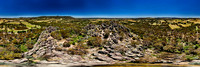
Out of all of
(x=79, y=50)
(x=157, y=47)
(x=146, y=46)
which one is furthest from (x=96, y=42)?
(x=157, y=47)

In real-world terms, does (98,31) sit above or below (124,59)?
above

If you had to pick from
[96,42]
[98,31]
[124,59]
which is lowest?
[124,59]

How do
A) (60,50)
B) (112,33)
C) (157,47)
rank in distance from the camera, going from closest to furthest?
(60,50) < (157,47) < (112,33)

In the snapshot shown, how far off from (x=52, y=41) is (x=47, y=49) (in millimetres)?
1886

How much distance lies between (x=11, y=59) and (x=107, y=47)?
8806 mm

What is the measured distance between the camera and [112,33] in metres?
17.1

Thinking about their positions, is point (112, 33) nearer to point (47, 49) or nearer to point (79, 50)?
point (79, 50)

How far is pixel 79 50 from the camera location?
1212cm

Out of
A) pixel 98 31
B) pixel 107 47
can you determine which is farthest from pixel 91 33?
pixel 107 47

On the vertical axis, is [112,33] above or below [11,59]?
above

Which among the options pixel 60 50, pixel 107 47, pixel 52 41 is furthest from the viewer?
pixel 52 41

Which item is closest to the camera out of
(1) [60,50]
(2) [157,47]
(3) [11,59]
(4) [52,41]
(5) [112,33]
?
(3) [11,59]

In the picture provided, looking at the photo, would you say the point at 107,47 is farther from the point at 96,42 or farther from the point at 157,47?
the point at 157,47

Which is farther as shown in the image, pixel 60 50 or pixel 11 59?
pixel 60 50
